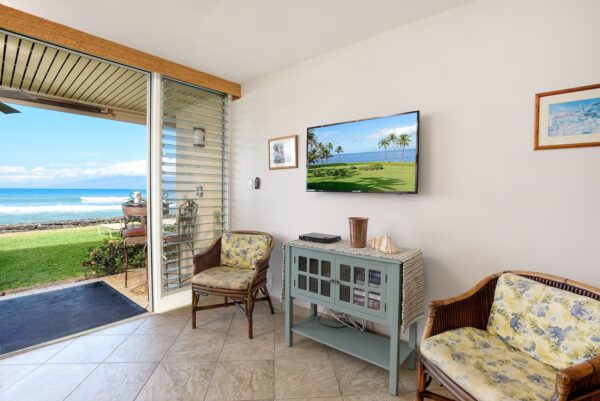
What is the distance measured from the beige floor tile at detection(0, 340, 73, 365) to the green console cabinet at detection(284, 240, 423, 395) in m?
1.80

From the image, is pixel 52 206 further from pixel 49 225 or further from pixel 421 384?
pixel 421 384

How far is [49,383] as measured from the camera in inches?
70.7

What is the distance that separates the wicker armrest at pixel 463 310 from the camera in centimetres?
149

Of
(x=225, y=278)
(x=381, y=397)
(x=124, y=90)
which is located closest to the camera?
(x=381, y=397)

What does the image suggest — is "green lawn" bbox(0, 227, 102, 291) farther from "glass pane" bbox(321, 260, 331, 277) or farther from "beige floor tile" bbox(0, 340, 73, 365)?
"glass pane" bbox(321, 260, 331, 277)

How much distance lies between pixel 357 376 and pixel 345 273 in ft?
2.26

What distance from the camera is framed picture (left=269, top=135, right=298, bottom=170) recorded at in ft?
9.48

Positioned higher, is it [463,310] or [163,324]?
[463,310]

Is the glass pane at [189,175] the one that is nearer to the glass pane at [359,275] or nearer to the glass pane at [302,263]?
the glass pane at [302,263]

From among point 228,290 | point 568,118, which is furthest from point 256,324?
point 568,118

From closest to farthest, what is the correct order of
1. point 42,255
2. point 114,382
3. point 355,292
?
1. point 114,382
2. point 355,292
3. point 42,255

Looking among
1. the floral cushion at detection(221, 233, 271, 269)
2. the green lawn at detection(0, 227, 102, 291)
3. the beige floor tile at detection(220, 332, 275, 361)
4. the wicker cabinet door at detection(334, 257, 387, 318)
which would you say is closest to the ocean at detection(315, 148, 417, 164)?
the wicker cabinet door at detection(334, 257, 387, 318)

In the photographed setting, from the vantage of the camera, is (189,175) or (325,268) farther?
(189,175)

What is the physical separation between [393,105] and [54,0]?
8.21 ft
